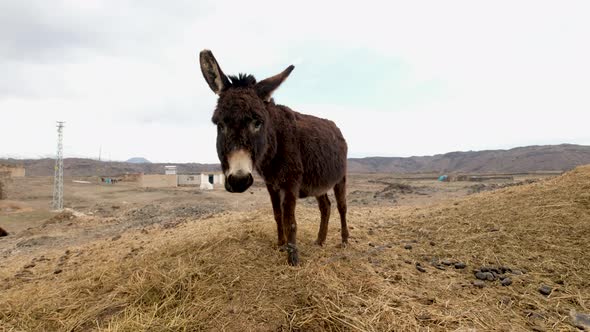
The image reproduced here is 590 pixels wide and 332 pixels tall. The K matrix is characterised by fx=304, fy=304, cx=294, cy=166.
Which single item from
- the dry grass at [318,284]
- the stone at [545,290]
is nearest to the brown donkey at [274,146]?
the dry grass at [318,284]

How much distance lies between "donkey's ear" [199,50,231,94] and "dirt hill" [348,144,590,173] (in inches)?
3961

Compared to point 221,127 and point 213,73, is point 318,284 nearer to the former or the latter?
point 221,127

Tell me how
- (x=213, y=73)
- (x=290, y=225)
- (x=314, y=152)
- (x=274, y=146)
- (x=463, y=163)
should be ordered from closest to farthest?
(x=213, y=73) → (x=274, y=146) → (x=290, y=225) → (x=314, y=152) → (x=463, y=163)

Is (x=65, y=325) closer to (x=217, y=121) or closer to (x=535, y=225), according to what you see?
(x=217, y=121)

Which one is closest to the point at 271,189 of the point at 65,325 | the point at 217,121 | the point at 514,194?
the point at 217,121

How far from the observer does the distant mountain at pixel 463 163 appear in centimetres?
9050

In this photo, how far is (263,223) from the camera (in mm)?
6371

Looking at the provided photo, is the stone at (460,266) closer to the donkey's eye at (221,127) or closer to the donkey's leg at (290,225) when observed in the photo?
the donkey's leg at (290,225)

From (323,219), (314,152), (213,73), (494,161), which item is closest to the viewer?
(213,73)

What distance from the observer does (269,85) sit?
13.6 ft

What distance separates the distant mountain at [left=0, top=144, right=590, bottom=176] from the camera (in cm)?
9050

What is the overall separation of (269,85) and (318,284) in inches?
103

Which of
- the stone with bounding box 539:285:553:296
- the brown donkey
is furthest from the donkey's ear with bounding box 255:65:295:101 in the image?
the stone with bounding box 539:285:553:296

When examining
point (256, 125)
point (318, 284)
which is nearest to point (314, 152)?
point (256, 125)
